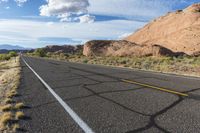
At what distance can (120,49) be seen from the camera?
62938 mm

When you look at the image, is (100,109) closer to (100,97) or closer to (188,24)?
(100,97)

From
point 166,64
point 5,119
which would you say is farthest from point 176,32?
point 5,119

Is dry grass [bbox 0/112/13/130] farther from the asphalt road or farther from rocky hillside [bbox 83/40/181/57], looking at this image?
rocky hillside [bbox 83/40/181/57]

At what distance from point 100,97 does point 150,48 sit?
4373cm

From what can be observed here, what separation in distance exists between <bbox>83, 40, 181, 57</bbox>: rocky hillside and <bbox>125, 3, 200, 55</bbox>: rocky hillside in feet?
12.1

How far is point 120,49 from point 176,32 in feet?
45.8

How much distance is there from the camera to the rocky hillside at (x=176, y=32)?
181 feet

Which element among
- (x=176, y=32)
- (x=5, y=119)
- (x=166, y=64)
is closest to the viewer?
(x=5, y=119)

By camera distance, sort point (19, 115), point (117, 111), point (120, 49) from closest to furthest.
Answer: point (19, 115)
point (117, 111)
point (120, 49)

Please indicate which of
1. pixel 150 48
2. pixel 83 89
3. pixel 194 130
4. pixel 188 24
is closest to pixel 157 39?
pixel 188 24

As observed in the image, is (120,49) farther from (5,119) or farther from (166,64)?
(5,119)

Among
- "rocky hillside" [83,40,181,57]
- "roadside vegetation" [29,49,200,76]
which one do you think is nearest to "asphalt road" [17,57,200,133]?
"roadside vegetation" [29,49,200,76]

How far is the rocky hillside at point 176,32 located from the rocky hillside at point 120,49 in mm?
3697

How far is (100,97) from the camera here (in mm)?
9273
